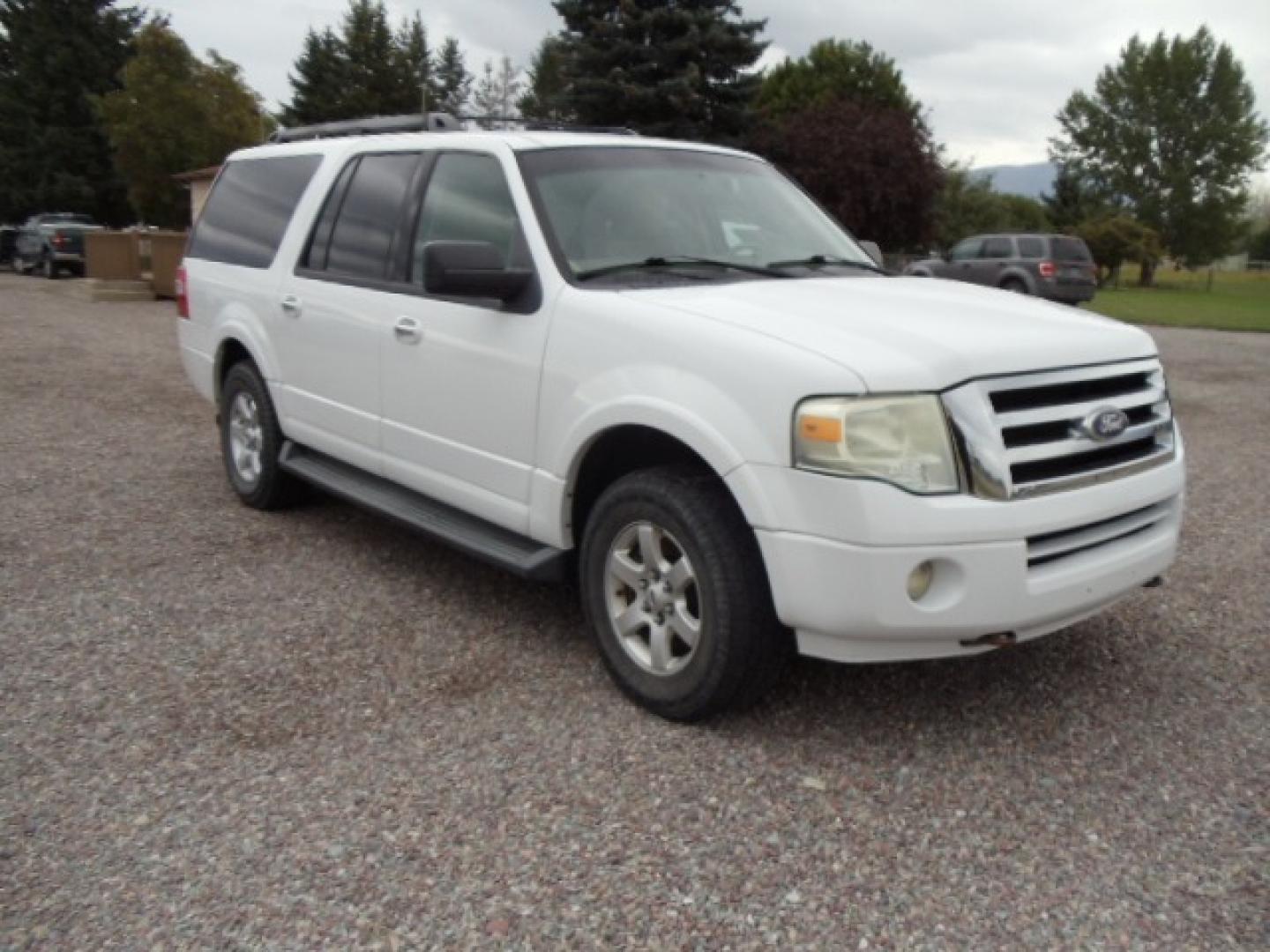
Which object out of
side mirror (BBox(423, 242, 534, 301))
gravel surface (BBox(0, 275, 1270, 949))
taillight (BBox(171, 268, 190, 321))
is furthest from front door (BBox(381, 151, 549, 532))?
taillight (BBox(171, 268, 190, 321))

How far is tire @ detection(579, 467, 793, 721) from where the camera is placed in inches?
125

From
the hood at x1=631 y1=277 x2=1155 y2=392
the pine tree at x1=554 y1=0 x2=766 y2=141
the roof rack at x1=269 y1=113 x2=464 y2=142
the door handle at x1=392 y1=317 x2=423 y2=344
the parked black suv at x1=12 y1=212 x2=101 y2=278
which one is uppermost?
the pine tree at x1=554 y1=0 x2=766 y2=141

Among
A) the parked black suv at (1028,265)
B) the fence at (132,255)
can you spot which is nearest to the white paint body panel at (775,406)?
the fence at (132,255)

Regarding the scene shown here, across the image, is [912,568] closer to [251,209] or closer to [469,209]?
[469,209]

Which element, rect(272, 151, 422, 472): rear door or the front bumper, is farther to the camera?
rect(272, 151, 422, 472): rear door

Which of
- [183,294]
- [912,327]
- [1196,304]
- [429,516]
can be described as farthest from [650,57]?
[912,327]

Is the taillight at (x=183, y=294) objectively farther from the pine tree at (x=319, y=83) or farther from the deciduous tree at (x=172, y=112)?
the pine tree at (x=319, y=83)

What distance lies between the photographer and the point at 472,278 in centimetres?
360

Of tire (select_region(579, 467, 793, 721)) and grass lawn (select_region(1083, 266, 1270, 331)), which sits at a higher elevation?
tire (select_region(579, 467, 793, 721))

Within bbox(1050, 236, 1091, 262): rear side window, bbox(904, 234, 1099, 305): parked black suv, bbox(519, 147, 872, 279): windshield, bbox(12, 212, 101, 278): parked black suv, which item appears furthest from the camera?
bbox(12, 212, 101, 278): parked black suv

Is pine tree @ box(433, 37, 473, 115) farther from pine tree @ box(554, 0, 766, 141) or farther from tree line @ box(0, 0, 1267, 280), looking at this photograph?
pine tree @ box(554, 0, 766, 141)

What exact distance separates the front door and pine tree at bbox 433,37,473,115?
5335 cm

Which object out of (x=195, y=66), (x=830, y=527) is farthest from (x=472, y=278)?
(x=195, y=66)

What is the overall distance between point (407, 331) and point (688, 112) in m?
29.2
